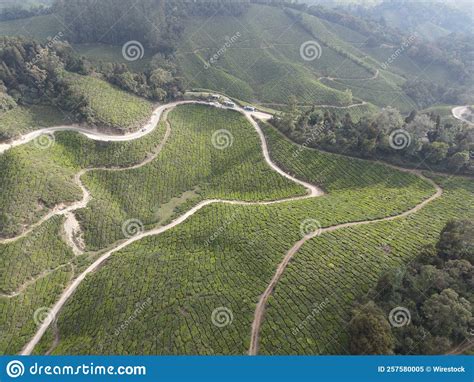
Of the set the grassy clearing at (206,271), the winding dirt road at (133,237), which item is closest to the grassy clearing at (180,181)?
the winding dirt road at (133,237)

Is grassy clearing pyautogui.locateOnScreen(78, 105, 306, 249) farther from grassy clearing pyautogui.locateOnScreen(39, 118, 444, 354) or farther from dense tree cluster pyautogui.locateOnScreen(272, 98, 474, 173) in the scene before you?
dense tree cluster pyautogui.locateOnScreen(272, 98, 474, 173)

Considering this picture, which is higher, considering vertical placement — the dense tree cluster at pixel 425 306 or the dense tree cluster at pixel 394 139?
the dense tree cluster at pixel 394 139

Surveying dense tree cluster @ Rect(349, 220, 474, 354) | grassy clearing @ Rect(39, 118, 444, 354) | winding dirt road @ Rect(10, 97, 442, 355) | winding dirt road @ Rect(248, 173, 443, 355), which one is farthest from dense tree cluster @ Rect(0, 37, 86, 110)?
dense tree cluster @ Rect(349, 220, 474, 354)

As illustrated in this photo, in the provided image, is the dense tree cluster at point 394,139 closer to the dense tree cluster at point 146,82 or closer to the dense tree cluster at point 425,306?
the dense tree cluster at point 425,306

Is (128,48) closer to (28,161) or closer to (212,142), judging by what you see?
(212,142)

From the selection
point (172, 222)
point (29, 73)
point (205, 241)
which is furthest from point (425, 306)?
point (29, 73)

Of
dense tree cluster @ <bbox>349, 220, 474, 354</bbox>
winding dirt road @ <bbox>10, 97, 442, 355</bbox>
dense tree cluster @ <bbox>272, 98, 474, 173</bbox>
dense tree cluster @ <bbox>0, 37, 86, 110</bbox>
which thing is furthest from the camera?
dense tree cluster @ <bbox>0, 37, 86, 110</bbox>

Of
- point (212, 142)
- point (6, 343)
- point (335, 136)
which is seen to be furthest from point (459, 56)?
point (6, 343)
